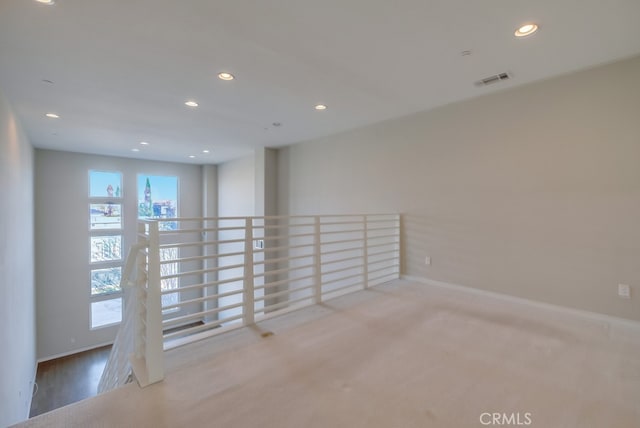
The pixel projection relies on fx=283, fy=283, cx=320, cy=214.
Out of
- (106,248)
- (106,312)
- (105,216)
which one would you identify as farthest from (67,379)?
(105,216)

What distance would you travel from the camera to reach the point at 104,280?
7.29m

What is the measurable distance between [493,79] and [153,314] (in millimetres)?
3740

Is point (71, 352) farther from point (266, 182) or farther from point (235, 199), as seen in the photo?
point (266, 182)

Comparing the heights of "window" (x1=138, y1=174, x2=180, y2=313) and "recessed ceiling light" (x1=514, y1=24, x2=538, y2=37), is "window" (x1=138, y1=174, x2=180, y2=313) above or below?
below

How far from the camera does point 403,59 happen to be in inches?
101

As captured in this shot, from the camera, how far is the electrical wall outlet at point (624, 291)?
2.59 metres

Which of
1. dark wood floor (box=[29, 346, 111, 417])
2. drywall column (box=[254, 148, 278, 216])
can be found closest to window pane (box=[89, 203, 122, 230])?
dark wood floor (box=[29, 346, 111, 417])

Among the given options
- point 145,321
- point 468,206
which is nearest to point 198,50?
point 145,321

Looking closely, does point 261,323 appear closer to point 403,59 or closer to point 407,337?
point 407,337

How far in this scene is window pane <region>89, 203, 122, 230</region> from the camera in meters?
7.15

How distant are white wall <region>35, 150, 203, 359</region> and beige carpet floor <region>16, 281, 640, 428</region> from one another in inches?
265

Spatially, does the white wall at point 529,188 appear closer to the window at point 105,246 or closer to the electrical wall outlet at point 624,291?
the electrical wall outlet at point 624,291

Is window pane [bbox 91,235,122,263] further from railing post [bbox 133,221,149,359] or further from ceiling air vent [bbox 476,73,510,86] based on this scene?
ceiling air vent [bbox 476,73,510,86]

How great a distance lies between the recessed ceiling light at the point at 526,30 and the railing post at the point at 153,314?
2.96 metres
